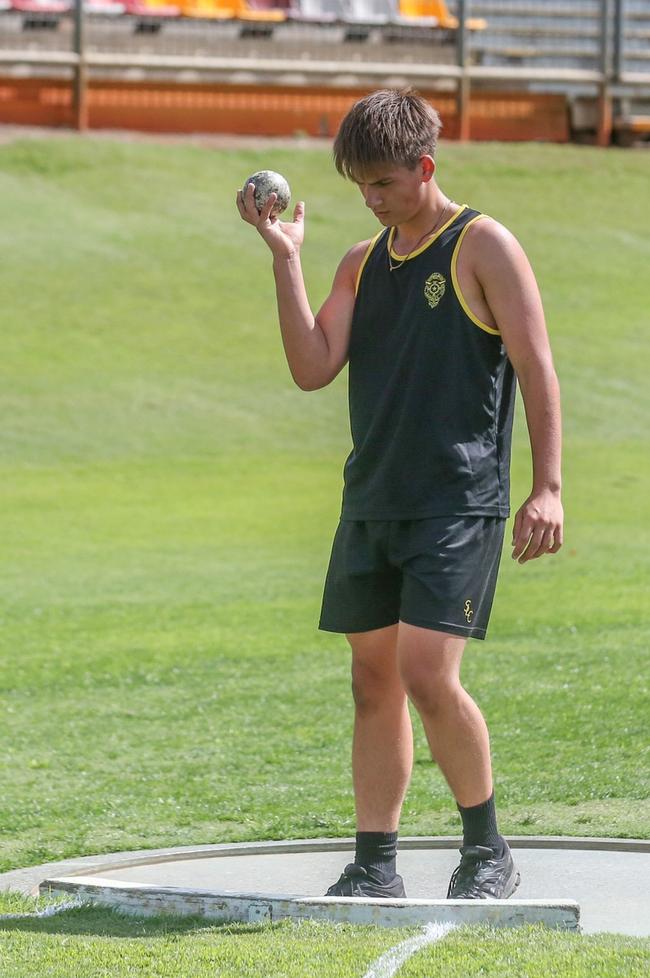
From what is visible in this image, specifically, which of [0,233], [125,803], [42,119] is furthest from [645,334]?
[125,803]

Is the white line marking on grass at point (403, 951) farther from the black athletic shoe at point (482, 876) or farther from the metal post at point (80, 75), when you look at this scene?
the metal post at point (80, 75)

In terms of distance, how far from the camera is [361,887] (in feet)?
13.5

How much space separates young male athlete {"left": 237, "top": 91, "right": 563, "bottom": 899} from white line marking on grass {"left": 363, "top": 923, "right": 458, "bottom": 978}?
232 millimetres

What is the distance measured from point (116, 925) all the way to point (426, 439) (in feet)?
4.47

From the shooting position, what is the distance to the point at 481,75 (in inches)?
961

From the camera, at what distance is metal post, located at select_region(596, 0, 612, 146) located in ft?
82.7

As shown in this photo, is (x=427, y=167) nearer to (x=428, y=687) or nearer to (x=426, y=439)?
(x=426, y=439)

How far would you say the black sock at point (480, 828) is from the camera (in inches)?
160

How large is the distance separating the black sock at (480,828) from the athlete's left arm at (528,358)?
625 millimetres

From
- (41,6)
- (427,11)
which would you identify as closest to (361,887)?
(41,6)

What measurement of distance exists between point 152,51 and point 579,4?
7022 mm

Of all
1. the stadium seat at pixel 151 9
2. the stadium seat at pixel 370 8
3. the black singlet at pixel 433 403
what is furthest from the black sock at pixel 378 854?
the stadium seat at pixel 370 8

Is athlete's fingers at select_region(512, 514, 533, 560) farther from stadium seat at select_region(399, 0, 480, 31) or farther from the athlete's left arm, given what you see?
stadium seat at select_region(399, 0, 480, 31)

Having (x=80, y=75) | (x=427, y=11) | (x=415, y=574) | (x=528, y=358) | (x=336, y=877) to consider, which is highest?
(x=528, y=358)
